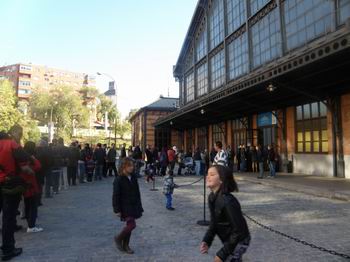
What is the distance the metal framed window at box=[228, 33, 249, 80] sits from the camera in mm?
23800

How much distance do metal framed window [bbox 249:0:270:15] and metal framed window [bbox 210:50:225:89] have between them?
16.7 ft

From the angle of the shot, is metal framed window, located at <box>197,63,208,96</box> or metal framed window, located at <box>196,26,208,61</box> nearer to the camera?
metal framed window, located at <box>197,63,208,96</box>

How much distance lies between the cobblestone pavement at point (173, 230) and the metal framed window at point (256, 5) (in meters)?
14.0

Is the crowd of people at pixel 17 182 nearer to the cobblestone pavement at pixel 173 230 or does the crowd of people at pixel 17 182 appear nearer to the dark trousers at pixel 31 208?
Answer: the dark trousers at pixel 31 208

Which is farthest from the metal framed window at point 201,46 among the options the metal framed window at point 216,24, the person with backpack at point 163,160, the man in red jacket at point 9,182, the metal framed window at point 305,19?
the man in red jacket at point 9,182

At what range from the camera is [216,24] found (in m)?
29.0

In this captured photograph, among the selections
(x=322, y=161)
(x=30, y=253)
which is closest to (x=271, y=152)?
(x=322, y=161)

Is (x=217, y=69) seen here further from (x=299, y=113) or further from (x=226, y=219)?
(x=226, y=219)

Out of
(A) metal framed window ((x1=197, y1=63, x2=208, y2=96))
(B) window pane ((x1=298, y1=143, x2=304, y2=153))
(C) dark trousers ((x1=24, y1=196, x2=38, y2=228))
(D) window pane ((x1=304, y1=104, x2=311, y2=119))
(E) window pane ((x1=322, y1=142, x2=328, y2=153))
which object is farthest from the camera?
(A) metal framed window ((x1=197, y1=63, x2=208, y2=96))

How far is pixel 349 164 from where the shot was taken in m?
15.3

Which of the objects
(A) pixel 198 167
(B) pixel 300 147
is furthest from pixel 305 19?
(A) pixel 198 167

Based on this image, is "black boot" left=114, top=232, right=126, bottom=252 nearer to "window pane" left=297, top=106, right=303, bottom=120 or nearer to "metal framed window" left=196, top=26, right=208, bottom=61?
"window pane" left=297, top=106, right=303, bottom=120

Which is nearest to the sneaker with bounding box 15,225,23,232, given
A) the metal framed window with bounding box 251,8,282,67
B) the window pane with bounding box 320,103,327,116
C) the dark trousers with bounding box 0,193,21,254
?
the dark trousers with bounding box 0,193,21,254

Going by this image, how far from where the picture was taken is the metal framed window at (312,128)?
670 inches
